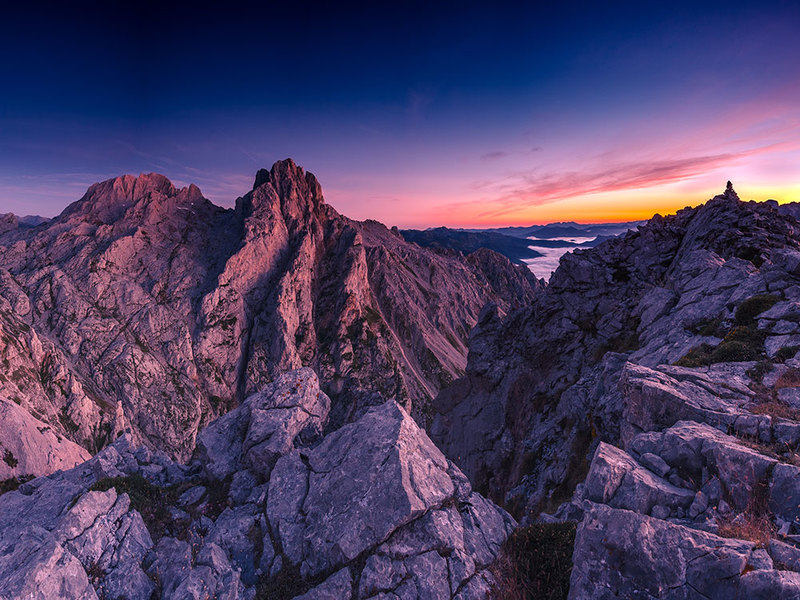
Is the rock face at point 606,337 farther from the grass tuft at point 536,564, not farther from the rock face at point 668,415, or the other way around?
the grass tuft at point 536,564

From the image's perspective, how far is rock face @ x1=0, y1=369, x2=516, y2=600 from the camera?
11883mm

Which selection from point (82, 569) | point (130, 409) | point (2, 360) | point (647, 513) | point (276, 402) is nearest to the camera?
point (647, 513)

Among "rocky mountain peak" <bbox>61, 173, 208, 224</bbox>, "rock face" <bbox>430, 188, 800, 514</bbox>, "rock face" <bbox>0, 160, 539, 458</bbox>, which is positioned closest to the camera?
"rock face" <bbox>430, 188, 800, 514</bbox>

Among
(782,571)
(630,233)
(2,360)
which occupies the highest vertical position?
(630,233)

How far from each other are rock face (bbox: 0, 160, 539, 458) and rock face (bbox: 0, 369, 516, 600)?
10504 cm

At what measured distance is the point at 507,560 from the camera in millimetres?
12344

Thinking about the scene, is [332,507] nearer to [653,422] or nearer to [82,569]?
[82,569]

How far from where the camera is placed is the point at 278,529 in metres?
14.5

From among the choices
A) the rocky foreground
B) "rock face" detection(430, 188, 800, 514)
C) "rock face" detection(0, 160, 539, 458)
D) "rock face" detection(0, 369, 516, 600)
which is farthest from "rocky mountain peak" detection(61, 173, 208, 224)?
"rock face" detection(0, 369, 516, 600)

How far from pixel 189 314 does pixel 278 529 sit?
156179 millimetres

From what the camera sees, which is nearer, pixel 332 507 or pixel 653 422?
pixel 332 507

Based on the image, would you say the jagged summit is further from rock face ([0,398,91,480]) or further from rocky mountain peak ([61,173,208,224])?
rocky mountain peak ([61,173,208,224])

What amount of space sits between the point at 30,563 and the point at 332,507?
33.7 feet

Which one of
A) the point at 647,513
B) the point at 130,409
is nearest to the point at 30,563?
the point at 647,513
